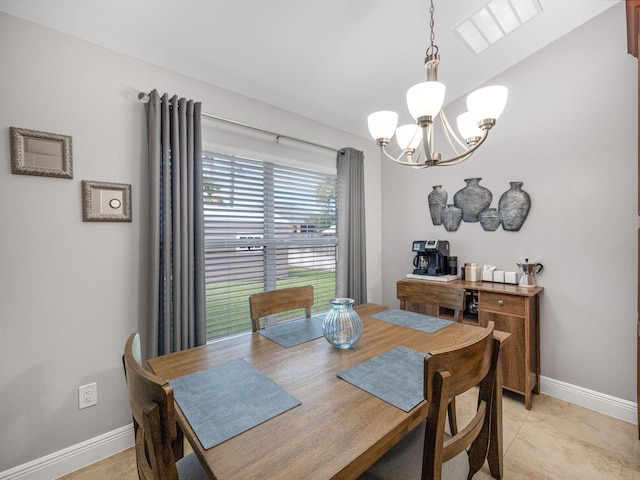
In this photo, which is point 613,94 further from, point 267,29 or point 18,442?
point 18,442

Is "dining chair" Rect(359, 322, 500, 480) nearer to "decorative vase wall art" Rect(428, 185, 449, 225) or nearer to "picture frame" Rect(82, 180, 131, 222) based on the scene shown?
"picture frame" Rect(82, 180, 131, 222)

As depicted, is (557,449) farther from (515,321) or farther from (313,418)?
(313,418)

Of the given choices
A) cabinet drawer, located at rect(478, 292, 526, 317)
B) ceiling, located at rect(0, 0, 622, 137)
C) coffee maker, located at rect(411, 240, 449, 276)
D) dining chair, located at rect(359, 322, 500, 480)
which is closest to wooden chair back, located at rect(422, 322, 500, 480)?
dining chair, located at rect(359, 322, 500, 480)

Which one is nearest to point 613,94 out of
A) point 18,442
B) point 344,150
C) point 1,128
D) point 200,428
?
point 344,150

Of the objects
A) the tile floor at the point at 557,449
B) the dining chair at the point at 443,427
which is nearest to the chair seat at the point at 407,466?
the dining chair at the point at 443,427

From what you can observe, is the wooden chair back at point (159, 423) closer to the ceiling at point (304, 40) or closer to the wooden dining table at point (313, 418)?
the wooden dining table at point (313, 418)

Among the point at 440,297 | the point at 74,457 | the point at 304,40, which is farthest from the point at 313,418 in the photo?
the point at 304,40

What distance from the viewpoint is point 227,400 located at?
3.11ft

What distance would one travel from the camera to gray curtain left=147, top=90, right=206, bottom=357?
5.82ft

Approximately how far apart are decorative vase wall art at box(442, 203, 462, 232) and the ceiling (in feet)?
3.71

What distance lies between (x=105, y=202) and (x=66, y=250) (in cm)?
33

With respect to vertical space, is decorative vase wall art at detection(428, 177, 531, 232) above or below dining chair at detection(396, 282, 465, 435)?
above

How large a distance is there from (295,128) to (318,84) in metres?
0.44

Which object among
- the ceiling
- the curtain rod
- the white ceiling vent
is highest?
the white ceiling vent
